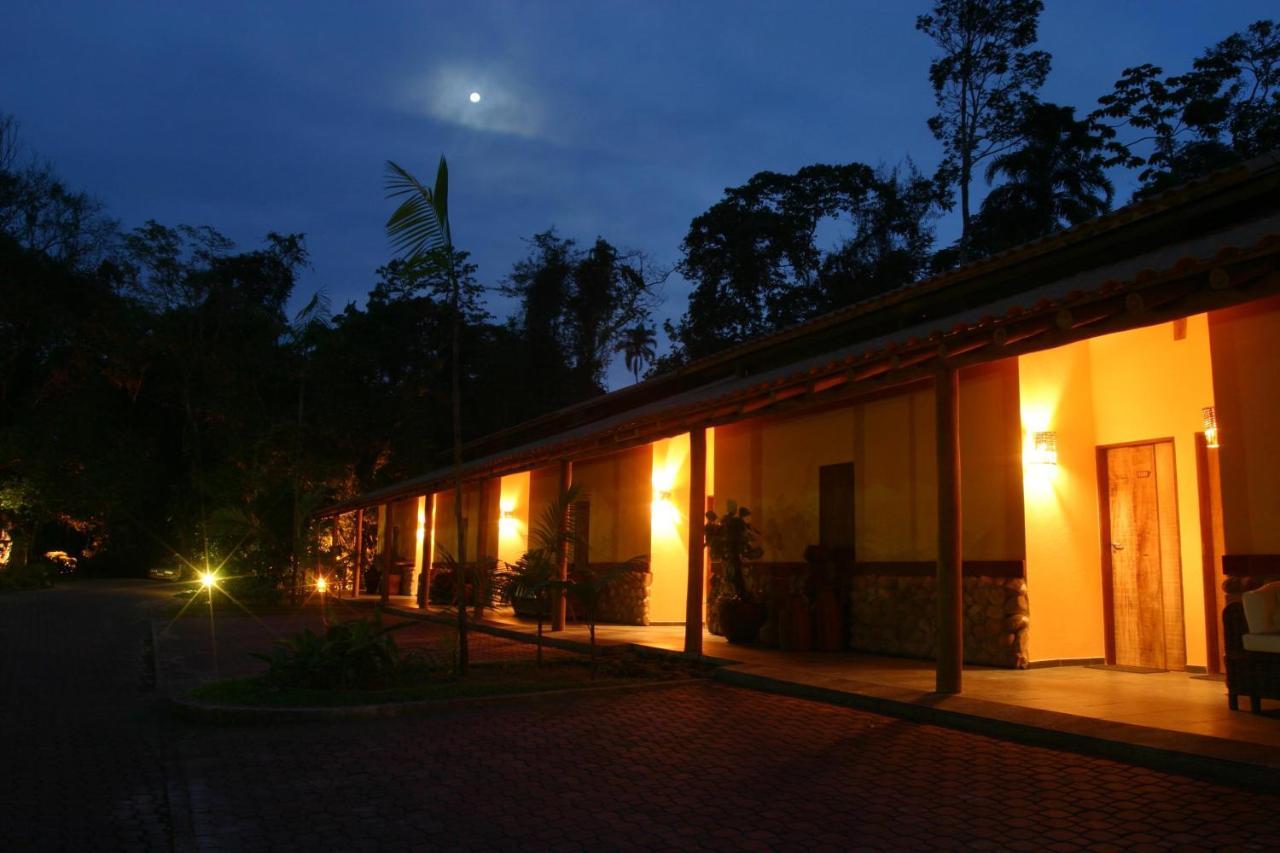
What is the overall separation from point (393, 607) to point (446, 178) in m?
12.6

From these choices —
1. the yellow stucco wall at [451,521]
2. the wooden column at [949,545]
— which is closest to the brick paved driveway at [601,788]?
the wooden column at [949,545]

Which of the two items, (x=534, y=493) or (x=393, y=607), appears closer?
(x=534, y=493)

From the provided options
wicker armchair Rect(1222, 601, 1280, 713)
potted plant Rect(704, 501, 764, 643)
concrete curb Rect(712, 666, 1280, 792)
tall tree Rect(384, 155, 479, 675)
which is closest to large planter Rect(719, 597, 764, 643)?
potted plant Rect(704, 501, 764, 643)

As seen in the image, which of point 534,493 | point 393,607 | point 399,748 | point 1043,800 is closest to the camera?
point 1043,800

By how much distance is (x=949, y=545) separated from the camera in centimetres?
694

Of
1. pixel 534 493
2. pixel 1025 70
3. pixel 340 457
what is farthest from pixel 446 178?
pixel 340 457

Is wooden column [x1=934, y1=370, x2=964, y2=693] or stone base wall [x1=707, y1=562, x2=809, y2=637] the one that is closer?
wooden column [x1=934, y1=370, x2=964, y2=693]

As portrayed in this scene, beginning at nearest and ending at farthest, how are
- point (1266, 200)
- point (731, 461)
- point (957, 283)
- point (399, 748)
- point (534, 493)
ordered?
point (399, 748)
point (1266, 200)
point (957, 283)
point (731, 461)
point (534, 493)

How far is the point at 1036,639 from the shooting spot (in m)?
8.42

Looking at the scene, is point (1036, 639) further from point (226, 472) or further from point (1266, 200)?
point (226, 472)

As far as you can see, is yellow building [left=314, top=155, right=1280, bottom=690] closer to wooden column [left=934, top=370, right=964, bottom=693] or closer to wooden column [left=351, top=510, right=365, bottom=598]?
wooden column [left=934, top=370, right=964, bottom=693]

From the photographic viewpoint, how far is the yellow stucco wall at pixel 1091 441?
8156mm

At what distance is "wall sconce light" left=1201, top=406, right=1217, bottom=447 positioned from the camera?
7.86 metres

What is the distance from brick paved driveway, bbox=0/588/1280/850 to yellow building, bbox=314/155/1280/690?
1910 mm
